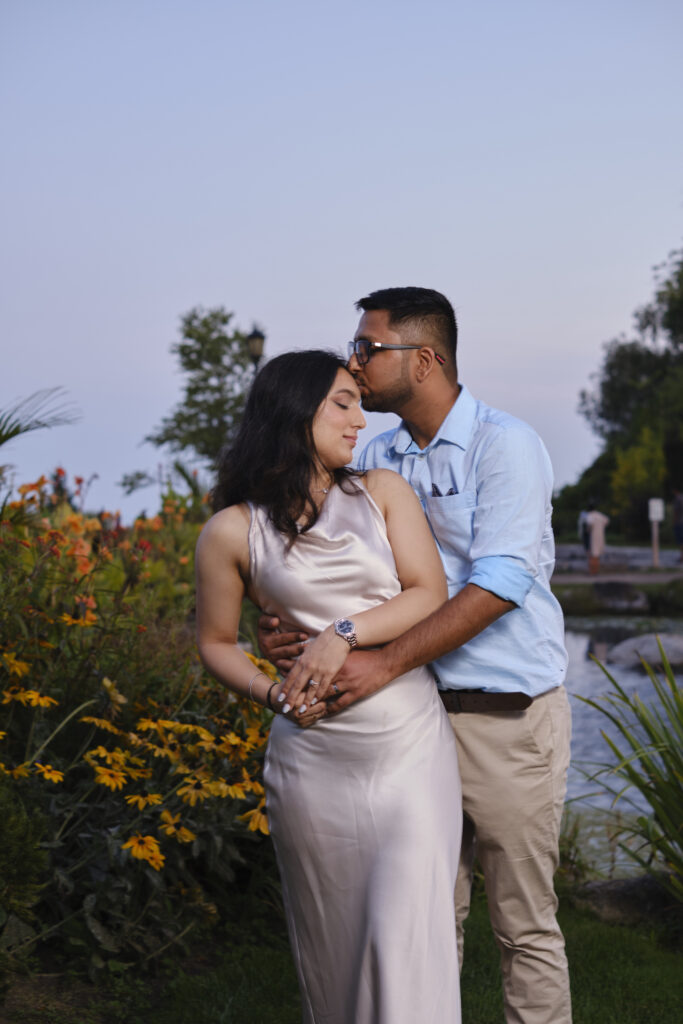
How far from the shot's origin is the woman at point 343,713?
222 cm

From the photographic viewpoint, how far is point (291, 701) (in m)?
2.28

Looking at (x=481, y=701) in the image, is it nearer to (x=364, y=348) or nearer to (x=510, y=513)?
(x=510, y=513)

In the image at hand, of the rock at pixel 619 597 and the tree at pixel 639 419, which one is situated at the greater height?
the tree at pixel 639 419

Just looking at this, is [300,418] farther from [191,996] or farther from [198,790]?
[191,996]

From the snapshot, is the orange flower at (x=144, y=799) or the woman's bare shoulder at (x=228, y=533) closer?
the woman's bare shoulder at (x=228, y=533)

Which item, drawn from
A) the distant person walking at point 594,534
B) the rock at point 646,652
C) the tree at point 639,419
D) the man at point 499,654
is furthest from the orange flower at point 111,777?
the tree at point 639,419

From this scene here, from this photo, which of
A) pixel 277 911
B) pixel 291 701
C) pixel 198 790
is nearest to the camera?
pixel 291 701

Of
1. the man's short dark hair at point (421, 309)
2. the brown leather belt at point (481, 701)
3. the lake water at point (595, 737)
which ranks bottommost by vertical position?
the lake water at point (595, 737)

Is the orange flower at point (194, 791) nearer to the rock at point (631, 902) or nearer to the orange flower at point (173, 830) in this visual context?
the orange flower at point (173, 830)

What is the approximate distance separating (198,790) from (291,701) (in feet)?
4.34

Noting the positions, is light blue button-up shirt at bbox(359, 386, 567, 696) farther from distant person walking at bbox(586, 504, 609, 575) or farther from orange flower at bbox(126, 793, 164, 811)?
distant person walking at bbox(586, 504, 609, 575)

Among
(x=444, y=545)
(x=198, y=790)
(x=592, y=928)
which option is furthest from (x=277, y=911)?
(x=444, y=545)

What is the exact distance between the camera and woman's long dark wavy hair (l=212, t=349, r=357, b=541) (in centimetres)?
243

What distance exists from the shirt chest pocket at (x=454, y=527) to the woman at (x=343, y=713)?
1.04 ft
